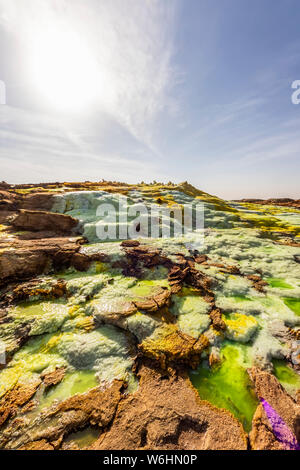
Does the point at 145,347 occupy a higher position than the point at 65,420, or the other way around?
the point at 145,347

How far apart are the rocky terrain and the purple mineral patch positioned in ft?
0.06

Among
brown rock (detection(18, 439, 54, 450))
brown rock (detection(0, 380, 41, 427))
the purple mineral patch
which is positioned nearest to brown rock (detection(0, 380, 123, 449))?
brown rock (detection(18, 439, 54, 450))

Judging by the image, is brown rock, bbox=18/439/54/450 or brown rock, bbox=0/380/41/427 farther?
brown rock, bbox=0/380/41/427

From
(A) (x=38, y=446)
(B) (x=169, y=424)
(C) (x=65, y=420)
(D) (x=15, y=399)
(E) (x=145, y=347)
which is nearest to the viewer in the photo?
(A) (x=38, y=446)

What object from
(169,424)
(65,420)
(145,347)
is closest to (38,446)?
(65,420)

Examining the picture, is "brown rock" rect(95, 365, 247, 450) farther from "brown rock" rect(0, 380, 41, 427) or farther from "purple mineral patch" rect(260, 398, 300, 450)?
"brown rock" rect(0, 380, 41, 427)

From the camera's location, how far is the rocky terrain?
156 inches

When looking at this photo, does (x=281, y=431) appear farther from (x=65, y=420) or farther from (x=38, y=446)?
(x=38, y=446)

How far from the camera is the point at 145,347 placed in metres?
5.54

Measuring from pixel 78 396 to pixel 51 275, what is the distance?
6.22 metres

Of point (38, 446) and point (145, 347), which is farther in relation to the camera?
point (145, 347)

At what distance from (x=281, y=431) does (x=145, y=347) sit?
136 inches

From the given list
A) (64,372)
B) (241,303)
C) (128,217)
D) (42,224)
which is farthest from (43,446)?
(128,217)

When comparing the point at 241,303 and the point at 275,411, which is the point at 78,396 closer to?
the point at 275,411
